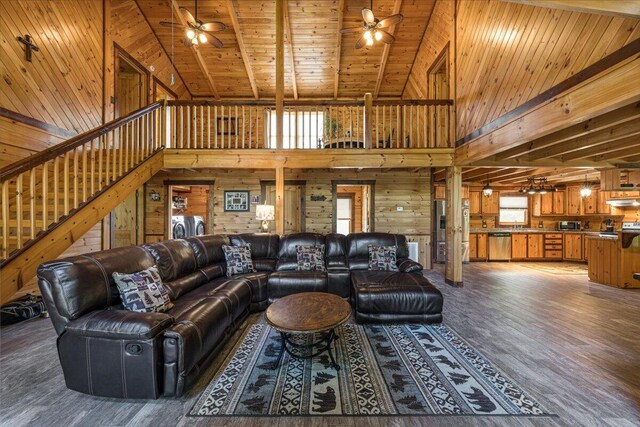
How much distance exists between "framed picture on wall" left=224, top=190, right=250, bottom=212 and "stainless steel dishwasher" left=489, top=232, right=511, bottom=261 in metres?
7.05

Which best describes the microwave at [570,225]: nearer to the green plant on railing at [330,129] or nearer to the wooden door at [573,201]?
the wooden door at [573,201]

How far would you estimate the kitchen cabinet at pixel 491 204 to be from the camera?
839cm

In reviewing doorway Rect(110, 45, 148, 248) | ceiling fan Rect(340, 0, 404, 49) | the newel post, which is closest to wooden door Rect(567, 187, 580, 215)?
the newel post

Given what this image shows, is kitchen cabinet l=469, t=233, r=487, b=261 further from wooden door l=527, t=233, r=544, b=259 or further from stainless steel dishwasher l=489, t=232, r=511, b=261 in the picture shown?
wooden door l=527, t=233, r=544, b=259

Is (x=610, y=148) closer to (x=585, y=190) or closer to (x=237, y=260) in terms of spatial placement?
(x=585, y=190)

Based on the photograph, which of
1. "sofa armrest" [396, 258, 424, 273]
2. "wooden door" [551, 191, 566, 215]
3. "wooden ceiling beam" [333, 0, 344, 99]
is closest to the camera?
"sofa armrest" [396, 258, 424, 273]

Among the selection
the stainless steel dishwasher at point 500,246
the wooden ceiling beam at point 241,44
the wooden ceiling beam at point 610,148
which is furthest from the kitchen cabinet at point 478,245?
the wooden ceiling beam at point 241,44

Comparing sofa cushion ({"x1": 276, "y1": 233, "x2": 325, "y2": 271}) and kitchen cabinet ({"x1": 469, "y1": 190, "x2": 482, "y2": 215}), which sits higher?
kitchen cabinet ({"x1": 469, "y1": 190, "x2": 482, "y2": 215})

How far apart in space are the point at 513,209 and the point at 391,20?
24.3ft

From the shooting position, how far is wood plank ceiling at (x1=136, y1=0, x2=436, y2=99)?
567cm

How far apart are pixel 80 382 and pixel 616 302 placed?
655cm

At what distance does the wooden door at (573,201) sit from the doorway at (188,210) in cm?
1017

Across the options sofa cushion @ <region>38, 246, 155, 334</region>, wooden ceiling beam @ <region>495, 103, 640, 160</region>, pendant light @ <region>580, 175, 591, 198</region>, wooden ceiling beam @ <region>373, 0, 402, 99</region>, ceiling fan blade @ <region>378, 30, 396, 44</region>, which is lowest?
sofa cushion @ <region>38, 246, 155, 334</region>

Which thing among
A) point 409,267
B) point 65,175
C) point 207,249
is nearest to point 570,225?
point 409,267
